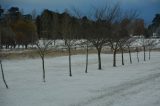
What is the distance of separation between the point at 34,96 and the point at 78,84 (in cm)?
455

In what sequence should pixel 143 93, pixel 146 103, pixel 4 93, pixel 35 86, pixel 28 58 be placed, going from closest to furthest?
pixel 146 103, pixel 143 93, pixel 4 93, pixel 35 86, pixel 28 58

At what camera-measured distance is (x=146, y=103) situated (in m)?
13.8

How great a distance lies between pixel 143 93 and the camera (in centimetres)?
1623

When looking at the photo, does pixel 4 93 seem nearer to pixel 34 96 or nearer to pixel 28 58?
pixel 34 96

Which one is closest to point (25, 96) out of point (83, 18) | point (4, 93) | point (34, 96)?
point (34, 96)

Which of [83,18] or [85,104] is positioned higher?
[83,18]

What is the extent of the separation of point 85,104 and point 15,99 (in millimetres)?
3619

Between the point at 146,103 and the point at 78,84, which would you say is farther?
the point at 78,84

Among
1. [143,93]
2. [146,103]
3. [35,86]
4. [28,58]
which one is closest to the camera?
[146,103]

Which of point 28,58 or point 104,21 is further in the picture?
point 28,58

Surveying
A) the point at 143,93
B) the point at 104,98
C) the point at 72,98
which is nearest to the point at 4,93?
the point at 72,98

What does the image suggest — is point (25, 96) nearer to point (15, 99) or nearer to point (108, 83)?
point (15, 99)

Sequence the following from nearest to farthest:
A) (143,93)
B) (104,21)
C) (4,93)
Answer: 1. (143,93)
2. (4,93)
3. (104,21)

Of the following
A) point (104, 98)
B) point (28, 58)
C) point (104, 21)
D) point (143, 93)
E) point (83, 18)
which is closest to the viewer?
point (104, 98)
